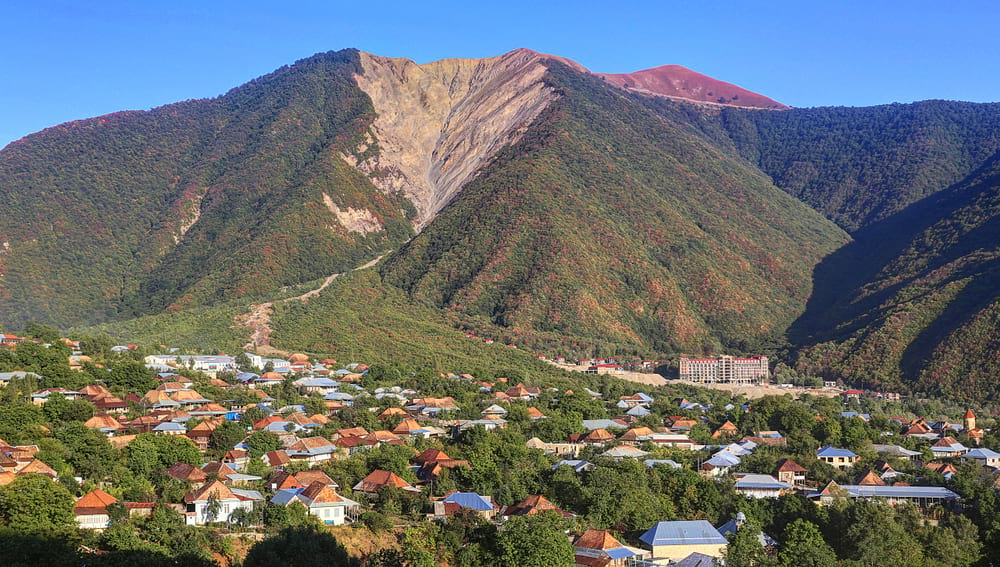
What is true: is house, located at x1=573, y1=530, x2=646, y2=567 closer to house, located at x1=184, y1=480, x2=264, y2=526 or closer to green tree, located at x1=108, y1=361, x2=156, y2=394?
house, located at x1=184, y1=480, x2=264, y2=526

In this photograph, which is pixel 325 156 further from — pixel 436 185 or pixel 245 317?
pixel 245 317

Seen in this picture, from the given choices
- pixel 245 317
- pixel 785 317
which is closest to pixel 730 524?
pixel 245 317

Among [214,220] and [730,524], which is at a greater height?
[214,220]

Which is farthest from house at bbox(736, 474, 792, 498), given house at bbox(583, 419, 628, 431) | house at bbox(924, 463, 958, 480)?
house at bbox(583, 419, 628, 431)

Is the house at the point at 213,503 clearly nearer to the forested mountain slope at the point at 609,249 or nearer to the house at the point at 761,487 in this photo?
the house at the point at 761,487

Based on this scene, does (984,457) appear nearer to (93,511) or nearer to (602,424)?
(602,424)

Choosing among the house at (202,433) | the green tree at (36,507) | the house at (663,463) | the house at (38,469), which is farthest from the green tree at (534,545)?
the house at (202,433)

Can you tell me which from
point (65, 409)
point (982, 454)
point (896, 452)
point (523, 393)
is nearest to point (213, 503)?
point (65, 409)
